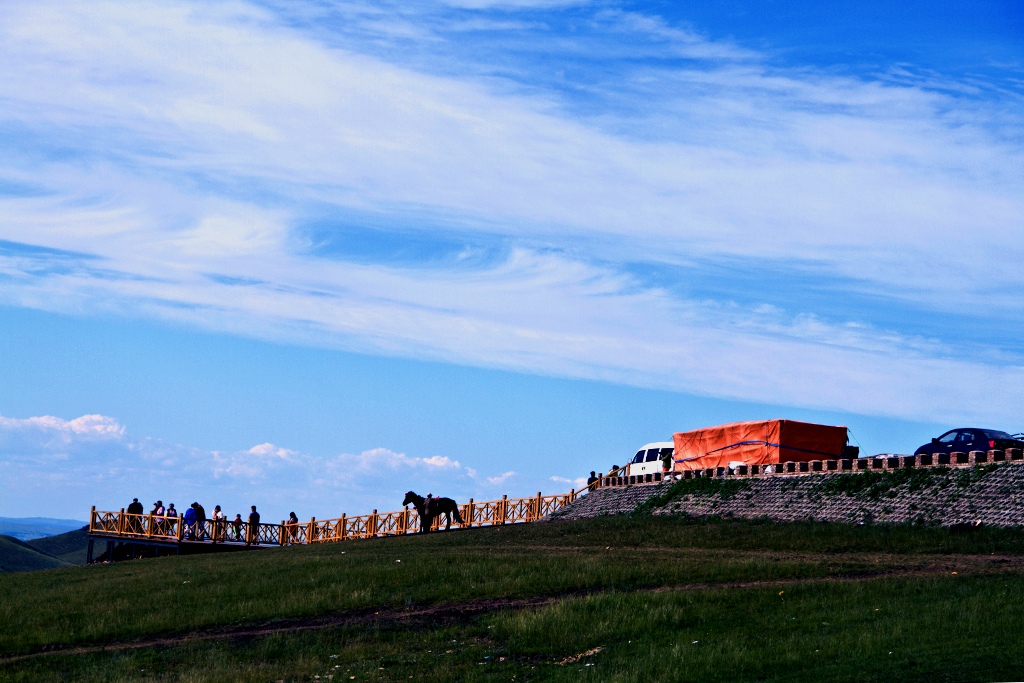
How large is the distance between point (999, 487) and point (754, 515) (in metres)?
8.42

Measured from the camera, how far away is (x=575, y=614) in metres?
22.4

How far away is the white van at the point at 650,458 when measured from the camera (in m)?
49.0

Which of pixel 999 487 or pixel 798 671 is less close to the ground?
pixel 999 487

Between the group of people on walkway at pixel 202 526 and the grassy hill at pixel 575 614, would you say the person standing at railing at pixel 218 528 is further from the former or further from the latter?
the grassy hill at pixel 575 614

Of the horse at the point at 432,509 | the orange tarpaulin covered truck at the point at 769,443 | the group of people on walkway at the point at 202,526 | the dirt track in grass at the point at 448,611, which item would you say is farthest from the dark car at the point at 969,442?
the group of people on walkway at the point at 202,526

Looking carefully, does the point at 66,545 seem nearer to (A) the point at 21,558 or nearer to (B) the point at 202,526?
(A) the point at 21,558

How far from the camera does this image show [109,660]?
22.4m

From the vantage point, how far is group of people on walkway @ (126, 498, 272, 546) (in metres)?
49.5

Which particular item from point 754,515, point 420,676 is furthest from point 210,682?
point 754,515

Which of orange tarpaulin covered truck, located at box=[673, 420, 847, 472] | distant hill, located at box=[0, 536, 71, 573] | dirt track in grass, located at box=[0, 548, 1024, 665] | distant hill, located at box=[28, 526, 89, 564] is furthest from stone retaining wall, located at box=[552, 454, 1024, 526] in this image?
distant hill, located at box=[28, 526, 89, 564]

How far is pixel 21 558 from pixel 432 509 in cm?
5970

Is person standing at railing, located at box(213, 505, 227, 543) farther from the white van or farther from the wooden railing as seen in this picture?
the white van

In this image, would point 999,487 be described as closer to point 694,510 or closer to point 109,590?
point 694,510

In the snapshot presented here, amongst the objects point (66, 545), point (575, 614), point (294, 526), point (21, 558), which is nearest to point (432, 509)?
point (294, 526)
